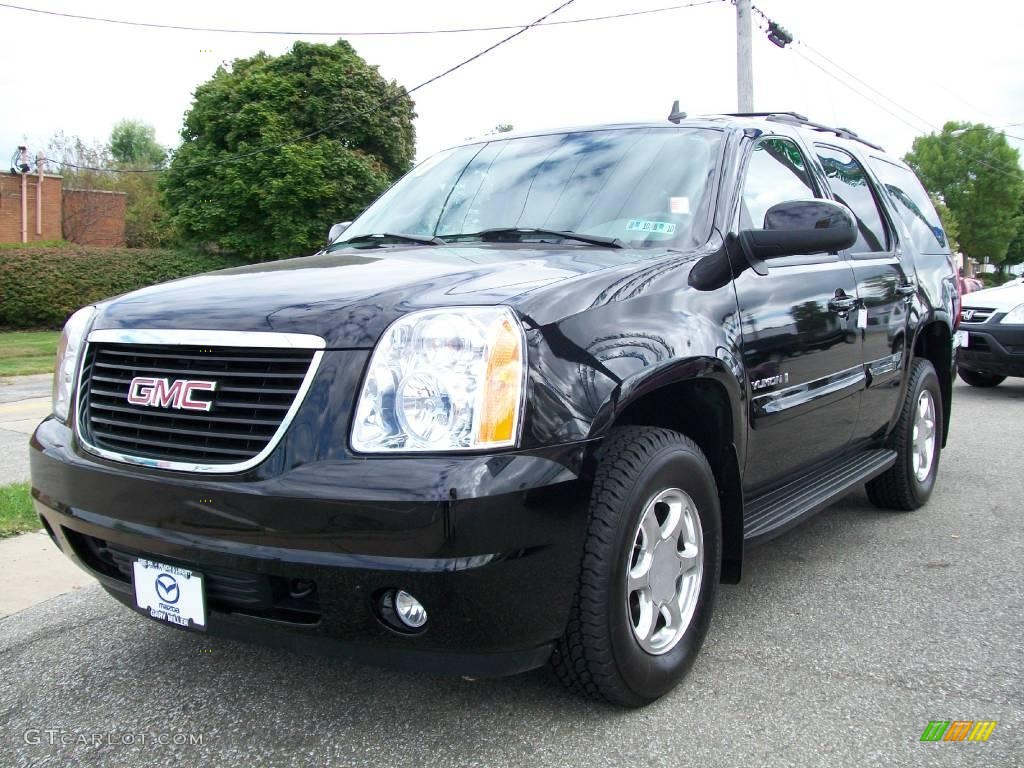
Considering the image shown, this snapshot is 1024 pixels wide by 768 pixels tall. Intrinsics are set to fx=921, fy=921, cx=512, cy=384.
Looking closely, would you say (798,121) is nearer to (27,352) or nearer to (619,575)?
(619,575)

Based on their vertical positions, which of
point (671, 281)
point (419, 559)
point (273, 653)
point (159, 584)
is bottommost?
point (273, 653)

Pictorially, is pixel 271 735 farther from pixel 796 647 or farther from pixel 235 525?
pixel 796 647

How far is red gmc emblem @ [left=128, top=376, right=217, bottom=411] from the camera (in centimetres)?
234

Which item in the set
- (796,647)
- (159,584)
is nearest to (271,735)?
(159,584)

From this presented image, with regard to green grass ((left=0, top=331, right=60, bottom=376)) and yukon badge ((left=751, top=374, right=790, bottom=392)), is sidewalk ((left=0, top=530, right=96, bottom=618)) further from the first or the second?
green grass ((left=0, top=331, right=60, bottom=376))

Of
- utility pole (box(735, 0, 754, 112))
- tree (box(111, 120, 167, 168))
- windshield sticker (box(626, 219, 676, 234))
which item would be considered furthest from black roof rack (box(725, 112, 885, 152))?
tree (box(111, 120, 167, 168))

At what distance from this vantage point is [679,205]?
3240 mm

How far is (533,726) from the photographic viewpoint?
2.55 metres

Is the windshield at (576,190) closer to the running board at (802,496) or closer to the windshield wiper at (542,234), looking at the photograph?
the windshield wiper at (542,234)

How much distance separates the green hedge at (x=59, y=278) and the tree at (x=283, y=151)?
337 centimetres

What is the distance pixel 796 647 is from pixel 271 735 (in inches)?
68.0

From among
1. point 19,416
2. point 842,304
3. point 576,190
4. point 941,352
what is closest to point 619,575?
point 576,190

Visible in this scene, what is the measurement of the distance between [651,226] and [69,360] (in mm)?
1928

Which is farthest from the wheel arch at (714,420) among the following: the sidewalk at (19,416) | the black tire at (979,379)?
the black tire at (979,379)
